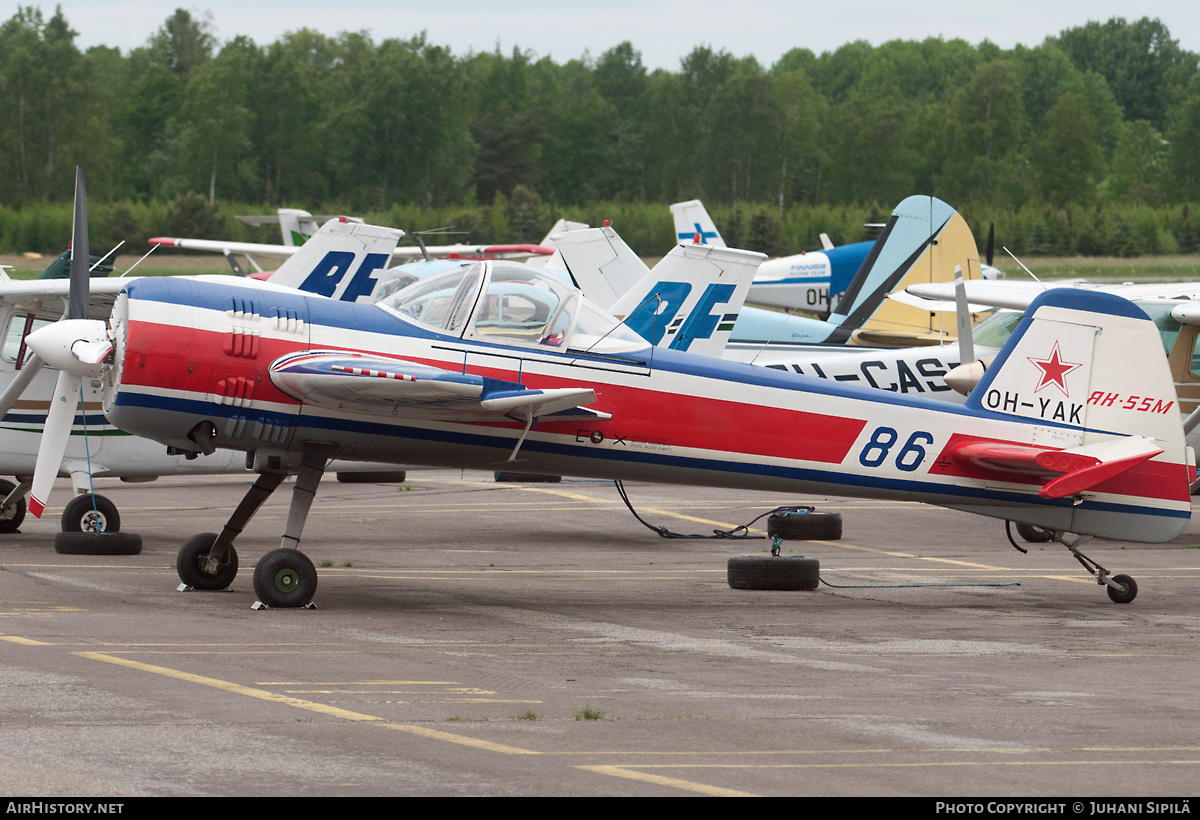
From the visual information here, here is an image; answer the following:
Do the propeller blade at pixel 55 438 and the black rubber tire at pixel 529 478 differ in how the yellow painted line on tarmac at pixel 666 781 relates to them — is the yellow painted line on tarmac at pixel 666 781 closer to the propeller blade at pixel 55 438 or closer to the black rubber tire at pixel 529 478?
the propeller blade at pixel 55 438

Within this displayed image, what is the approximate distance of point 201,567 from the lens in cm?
1119

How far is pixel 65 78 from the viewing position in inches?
3605

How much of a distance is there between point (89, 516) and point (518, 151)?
3830 inches

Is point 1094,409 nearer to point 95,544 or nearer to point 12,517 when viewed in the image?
point 95,544

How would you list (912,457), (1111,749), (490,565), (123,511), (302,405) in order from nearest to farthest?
(1111,749)
(302,405)
(912,457)
(490,565)
(123,511)

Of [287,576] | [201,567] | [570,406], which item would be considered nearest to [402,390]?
[570,406]

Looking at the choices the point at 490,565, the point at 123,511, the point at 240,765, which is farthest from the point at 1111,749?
the point at 123,511

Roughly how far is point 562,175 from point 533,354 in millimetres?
103561

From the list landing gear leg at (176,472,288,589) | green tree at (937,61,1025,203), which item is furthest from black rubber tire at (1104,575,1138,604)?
green tree at (937,61,1025,203)

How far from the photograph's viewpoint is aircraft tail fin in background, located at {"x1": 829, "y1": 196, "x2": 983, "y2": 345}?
2639 centimetres

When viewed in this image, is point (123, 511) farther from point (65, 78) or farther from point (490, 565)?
point (65, 78)

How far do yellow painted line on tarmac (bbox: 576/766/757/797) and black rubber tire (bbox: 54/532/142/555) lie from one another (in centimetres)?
878

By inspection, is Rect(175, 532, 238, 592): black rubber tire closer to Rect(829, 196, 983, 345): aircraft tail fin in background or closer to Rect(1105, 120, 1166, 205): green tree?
Rect(829, 196, 983, 345): aircraft tail fin in background

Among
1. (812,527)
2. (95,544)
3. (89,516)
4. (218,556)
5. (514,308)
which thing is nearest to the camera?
(514,308)
